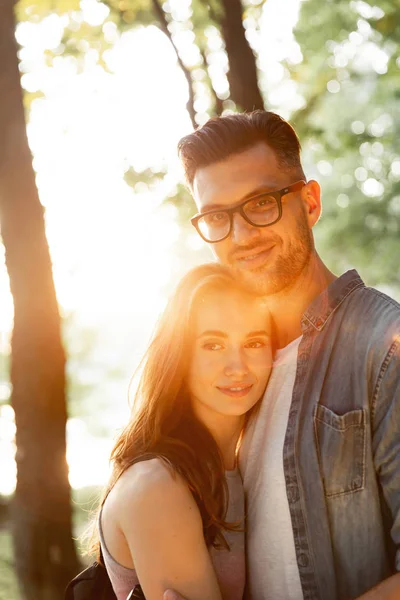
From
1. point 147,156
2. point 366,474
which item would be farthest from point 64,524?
point 147,156

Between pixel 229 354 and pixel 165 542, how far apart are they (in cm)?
93

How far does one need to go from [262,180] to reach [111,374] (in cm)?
2437

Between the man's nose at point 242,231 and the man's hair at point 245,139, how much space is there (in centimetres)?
37

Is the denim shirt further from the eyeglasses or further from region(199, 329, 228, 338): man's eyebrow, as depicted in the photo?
the eyeglasses

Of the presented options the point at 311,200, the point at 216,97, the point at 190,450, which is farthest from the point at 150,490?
the point at 216,97

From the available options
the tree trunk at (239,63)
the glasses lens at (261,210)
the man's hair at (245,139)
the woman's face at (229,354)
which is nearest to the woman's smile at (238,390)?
the woman's face at (229,354)

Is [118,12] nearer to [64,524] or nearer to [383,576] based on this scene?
[64,524]

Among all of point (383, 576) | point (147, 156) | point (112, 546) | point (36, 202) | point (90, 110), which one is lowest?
point (383, 576)

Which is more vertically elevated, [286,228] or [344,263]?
[344,263]

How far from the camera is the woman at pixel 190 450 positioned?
3193mm

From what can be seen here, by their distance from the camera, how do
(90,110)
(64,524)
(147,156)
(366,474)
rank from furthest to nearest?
(90,110), (147,156), (64,524), (366,474)

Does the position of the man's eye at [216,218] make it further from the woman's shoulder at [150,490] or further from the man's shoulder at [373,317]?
the woman's shoulder at [150,490]

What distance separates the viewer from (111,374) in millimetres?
27906

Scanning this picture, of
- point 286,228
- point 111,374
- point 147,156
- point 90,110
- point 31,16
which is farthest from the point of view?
point 111,374
